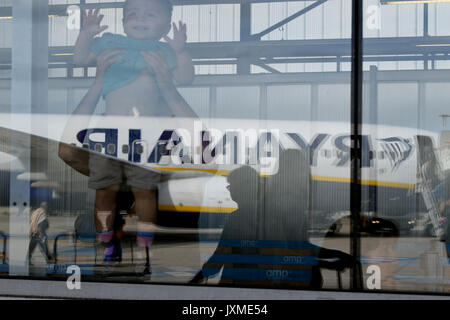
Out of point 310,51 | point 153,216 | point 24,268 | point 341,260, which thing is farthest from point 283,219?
point 24,268

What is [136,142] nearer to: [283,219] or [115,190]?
[115,190]

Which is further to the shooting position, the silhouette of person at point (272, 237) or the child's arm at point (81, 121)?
the child's arm at point (81, 121)

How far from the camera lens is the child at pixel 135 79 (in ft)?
15.2

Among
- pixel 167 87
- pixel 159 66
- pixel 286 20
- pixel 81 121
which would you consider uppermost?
pixel 286 20

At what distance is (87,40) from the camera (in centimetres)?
473

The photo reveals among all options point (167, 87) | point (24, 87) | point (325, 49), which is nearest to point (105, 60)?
point (167, 87)

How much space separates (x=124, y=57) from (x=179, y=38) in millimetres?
467

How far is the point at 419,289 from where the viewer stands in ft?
14.2

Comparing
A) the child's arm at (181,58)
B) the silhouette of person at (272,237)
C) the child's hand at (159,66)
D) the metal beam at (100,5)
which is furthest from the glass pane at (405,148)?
the child's hand at (159,66)

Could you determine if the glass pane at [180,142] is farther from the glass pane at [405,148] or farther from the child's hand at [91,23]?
the glass pane at [405,148]

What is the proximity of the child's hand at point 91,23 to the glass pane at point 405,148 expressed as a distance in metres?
2.06

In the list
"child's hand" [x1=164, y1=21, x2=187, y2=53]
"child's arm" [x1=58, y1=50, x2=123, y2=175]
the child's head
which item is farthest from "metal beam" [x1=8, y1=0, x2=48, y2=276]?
"child's hand" [x1=164, y1=21, x2=187, y2=53]

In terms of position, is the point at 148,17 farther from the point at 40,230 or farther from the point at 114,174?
the point at 40,230

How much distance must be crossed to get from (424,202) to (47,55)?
3.10 m
